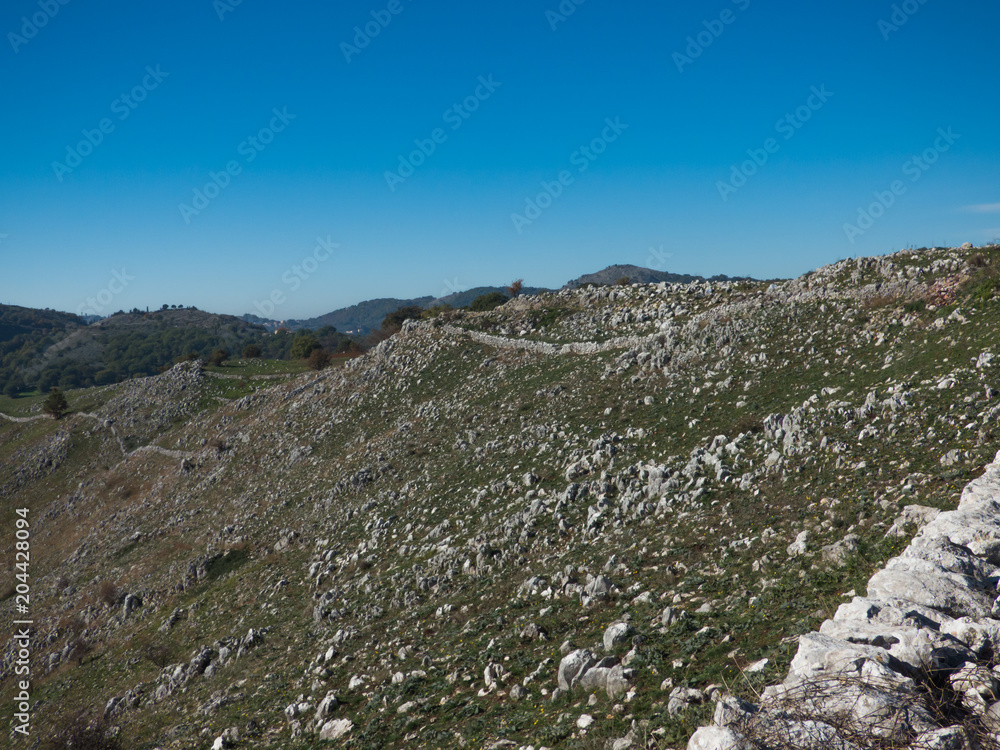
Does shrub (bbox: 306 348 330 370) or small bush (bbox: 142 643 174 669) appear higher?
shrub (bbox: 306 348 330 370)

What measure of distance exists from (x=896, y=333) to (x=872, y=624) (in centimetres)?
2051

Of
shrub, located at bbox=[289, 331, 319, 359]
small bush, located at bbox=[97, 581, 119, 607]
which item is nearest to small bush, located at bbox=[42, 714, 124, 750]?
small bush, located at bbox=[97, 581, 119, 607]

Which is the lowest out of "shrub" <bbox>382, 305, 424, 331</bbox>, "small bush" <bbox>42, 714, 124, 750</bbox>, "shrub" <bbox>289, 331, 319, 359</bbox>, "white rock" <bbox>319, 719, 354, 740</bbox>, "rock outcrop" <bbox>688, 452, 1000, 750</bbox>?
"small bush" <bbox>42, 714, 124, 750</bbox>

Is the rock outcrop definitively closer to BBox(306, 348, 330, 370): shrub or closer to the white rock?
the white rock

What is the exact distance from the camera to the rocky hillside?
11.7 meters

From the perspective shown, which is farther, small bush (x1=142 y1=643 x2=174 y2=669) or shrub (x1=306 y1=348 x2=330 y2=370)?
shrub (x1=306 y1=348 x2=330 y2=370)

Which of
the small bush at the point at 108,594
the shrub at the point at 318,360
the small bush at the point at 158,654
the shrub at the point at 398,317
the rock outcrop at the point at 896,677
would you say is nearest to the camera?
the rock outcrop at the point at 896,677

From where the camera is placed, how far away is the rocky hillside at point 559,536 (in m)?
11.7

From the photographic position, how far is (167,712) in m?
20.0

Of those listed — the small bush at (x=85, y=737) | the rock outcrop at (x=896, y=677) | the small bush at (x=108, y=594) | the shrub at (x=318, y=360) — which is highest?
the shrub at (x=318, y=360)

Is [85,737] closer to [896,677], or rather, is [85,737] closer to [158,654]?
[158,654]

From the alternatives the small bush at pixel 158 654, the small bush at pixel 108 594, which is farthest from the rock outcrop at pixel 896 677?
the small bush at pixel 108 594

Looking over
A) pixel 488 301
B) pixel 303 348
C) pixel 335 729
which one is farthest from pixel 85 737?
pixel 303 348

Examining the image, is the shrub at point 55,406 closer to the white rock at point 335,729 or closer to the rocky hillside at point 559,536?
the rocky hillside at point 559,536
